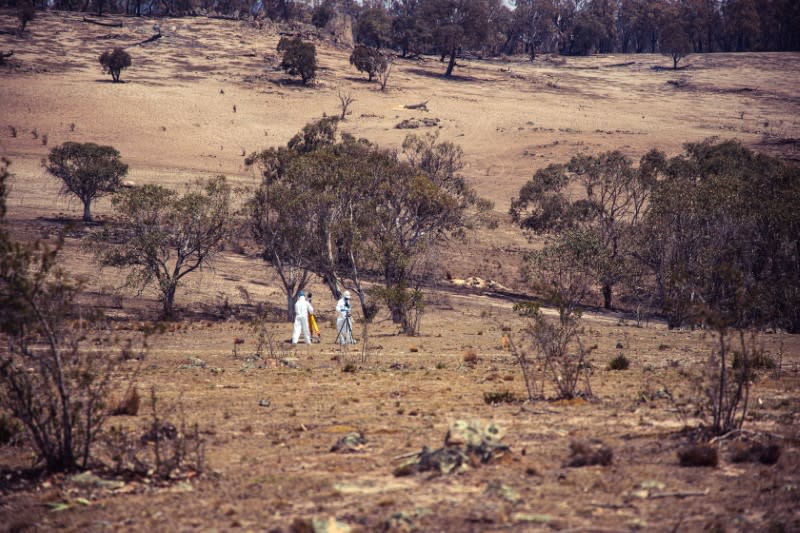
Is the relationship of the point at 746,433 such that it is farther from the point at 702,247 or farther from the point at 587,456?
the point at 702,247

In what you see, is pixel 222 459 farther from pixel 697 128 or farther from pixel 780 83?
pixel 780 83

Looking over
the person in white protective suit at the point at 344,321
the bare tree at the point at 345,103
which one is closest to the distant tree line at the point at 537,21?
the bare tree at the point at 345,103

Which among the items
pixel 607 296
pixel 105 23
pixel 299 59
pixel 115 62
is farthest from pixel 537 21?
pixel 607 296

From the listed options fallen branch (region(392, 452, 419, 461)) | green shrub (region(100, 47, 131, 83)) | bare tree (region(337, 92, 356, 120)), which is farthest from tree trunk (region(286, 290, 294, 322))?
green shrub (region(100, 47, 131, 83))

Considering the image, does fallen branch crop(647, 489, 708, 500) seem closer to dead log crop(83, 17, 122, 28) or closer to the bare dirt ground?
the bare dirt ground

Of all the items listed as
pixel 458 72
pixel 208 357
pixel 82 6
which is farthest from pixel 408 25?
pixel 208 357

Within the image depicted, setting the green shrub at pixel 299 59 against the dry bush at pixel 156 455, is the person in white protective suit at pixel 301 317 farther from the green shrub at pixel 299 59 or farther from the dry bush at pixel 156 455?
the green shrub at pixel 299 59

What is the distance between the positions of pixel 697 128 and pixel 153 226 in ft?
193

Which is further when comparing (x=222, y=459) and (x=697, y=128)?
(x=697, y=128)

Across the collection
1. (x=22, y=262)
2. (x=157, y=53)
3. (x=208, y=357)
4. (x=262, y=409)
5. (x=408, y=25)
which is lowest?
(x=208, y=357)

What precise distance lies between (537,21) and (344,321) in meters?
119

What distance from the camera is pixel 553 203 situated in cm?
4384

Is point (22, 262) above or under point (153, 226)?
above

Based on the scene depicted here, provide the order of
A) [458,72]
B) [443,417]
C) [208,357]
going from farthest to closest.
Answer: [458,72], [208,357], [443,417]
